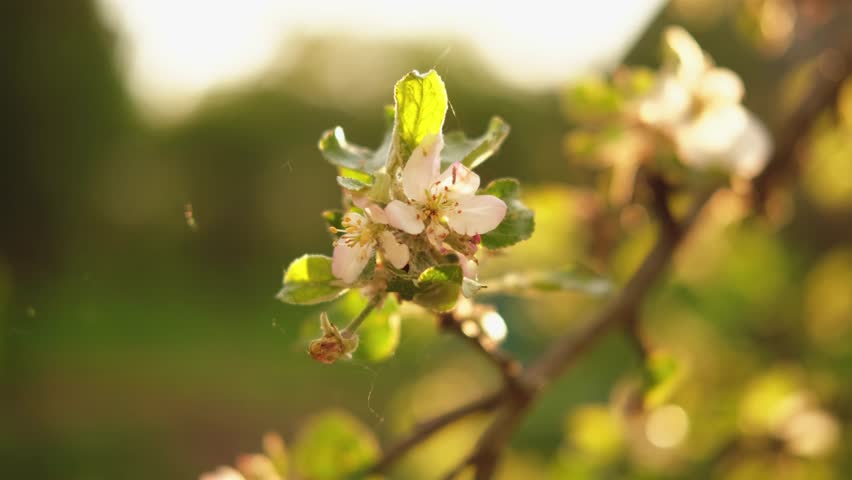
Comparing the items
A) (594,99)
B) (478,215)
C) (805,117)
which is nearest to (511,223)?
(478,215)

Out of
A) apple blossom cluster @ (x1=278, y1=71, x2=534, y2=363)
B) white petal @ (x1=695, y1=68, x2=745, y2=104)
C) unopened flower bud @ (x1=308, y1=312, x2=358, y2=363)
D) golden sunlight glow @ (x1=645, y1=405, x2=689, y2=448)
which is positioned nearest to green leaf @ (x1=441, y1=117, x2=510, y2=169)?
apple blossom cluster @ (x1=278, y1=71, x2=534, y2=363)

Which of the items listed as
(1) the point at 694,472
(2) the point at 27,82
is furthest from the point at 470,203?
(2) the point at 27,82

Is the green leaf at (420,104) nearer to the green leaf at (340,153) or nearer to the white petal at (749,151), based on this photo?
the green leaf at (340,153)

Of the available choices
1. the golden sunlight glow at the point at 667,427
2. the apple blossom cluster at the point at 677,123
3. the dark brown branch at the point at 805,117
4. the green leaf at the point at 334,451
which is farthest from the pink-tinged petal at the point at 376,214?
the golden sunlight glow at the point at 667,427

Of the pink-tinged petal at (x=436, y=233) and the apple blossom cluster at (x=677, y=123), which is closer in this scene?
the pink-tinged petal at (x=436, y=233)

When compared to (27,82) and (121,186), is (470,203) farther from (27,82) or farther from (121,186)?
(121,186)

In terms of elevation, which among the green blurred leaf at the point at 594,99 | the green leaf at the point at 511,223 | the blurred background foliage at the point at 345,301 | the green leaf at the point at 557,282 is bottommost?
the green leaf at the point at 511,223

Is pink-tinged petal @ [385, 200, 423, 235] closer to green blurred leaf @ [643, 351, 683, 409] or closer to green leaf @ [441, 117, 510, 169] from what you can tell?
green leaf @ [441, 117, 510, 169]
